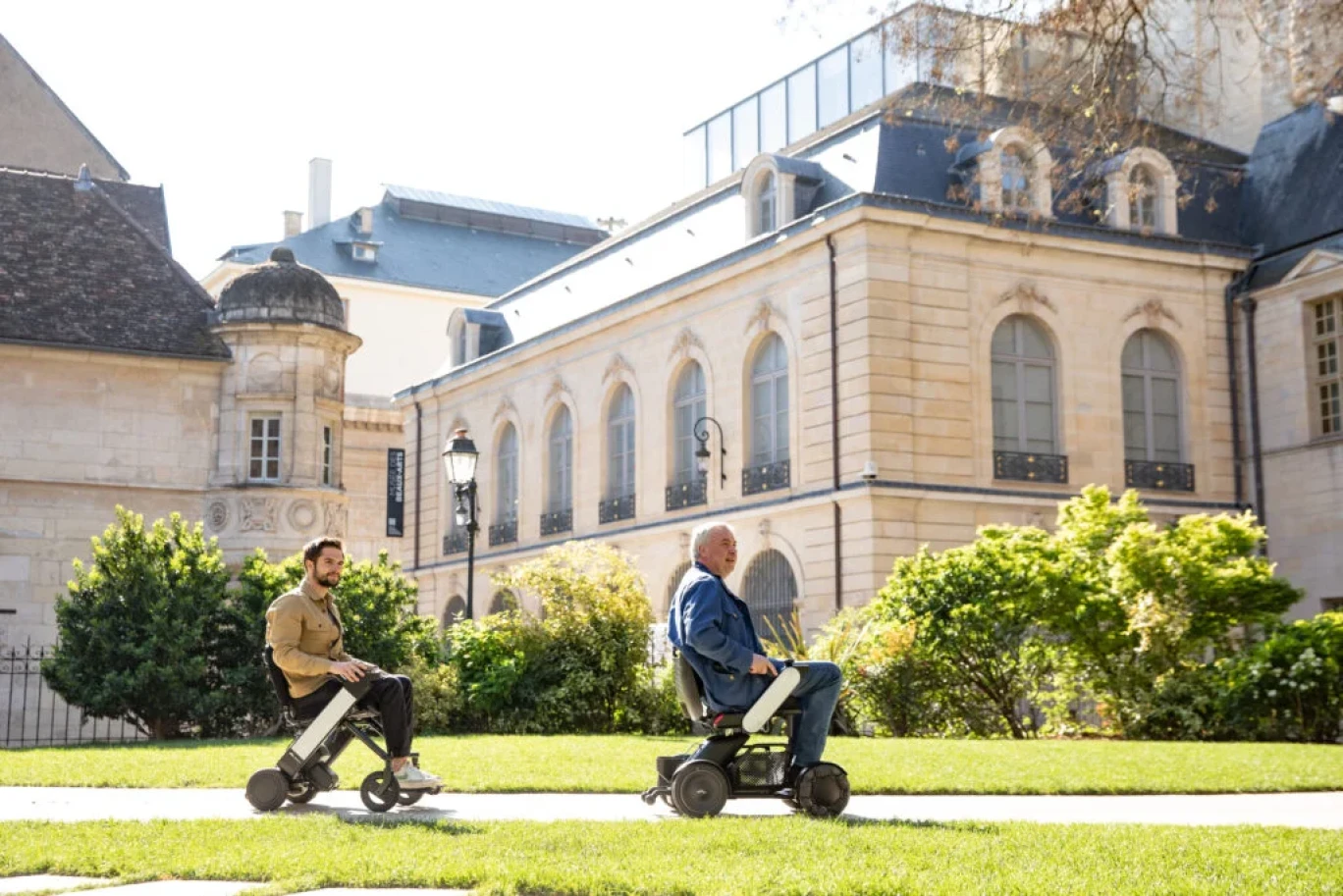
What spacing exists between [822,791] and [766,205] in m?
22.3

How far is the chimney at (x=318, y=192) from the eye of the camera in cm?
5928

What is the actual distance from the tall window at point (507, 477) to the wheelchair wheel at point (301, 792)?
2963 centimetres

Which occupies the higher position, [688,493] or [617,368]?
[617,368]

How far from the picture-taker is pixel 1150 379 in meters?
28.9

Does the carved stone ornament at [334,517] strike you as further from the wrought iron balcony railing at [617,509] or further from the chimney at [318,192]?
the chimney at [318,192]

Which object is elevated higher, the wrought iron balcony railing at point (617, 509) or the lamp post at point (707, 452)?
the lamp post at point (707, 452)

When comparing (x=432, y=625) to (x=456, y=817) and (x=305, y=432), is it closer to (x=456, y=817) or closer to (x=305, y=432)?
(x=305, y=432)

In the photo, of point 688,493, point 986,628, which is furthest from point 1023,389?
point 986,628

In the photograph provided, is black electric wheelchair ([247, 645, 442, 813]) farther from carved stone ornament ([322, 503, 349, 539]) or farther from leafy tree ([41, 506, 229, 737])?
carved stone ornament ([322, 503, 349, 539])

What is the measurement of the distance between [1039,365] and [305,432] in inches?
504

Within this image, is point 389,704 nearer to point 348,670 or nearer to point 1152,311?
point 348,670

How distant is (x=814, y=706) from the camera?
8.53 metres

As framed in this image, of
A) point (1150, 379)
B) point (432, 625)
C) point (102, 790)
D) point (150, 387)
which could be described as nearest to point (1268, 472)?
point (1150, 379)

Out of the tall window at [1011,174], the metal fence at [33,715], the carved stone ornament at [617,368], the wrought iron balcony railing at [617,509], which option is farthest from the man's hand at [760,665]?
the carved stone ornament at [617,368]
